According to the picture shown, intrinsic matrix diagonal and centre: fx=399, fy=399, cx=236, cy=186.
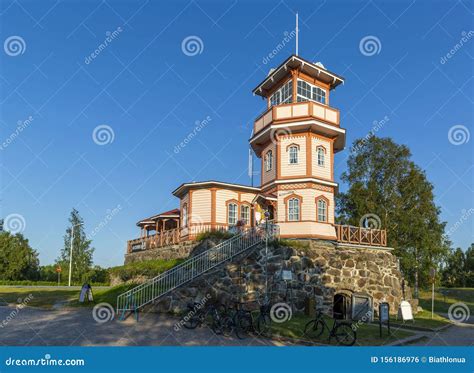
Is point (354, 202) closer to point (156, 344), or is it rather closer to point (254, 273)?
point (254, 273)

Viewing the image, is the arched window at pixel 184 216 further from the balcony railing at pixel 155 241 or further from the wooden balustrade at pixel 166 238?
the balcony railing at pixel 155 241

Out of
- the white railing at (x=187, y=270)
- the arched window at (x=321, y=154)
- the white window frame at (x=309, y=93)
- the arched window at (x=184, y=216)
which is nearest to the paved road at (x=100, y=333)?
the white railing at (x=187, y=270)

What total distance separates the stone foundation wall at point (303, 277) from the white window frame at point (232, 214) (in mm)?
6601

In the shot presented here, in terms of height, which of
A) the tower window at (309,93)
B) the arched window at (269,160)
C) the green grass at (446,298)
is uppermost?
the tower window at (309,93)

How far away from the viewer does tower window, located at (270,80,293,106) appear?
1022 inches

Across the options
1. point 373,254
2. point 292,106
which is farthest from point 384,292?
point 292,106

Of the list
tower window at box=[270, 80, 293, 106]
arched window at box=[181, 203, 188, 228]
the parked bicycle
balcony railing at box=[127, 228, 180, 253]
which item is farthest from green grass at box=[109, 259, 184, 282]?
tower window at box=[270, 80, 293, 106]

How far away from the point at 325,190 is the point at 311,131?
12.5 ft

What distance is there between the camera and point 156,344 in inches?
480

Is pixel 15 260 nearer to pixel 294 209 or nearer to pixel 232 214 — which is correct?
pixel 232 214

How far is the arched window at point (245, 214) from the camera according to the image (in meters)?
28.4

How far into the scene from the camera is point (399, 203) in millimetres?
35844

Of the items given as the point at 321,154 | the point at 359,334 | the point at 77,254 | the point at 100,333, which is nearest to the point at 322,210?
the point at 321,154

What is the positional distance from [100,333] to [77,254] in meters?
51.0
